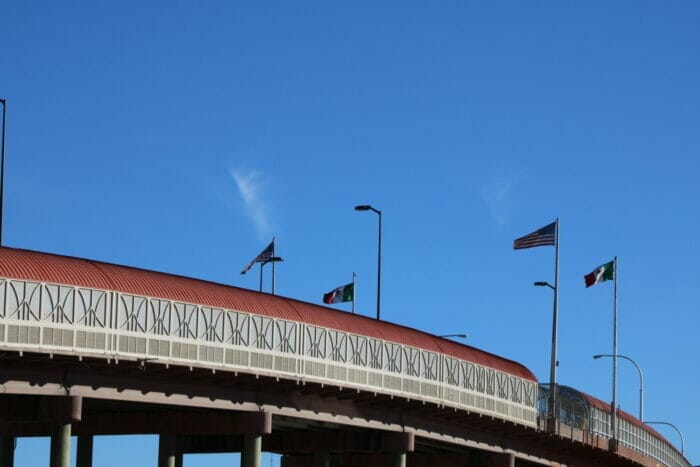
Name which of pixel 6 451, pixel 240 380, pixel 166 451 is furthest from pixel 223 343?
pixel 6 451

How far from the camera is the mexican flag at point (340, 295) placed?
99.4m

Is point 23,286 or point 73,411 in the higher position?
point 23,286

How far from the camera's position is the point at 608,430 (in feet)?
325

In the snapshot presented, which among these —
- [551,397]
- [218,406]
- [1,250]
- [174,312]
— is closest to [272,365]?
[218,406]

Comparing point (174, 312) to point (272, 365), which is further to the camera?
point (272, 365)

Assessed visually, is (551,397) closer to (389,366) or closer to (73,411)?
(389,366)

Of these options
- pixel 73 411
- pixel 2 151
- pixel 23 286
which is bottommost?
pixel 73 411

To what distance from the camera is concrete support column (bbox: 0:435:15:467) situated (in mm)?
72688

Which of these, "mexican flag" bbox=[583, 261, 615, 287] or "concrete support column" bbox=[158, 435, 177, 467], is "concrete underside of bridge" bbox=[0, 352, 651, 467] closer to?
"concrete support column" bbox=[158, 435, 177, 467]

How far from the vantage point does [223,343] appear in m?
61.2

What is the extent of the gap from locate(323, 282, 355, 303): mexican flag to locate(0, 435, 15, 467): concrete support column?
29.9 meters

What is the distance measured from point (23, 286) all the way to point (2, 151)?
17099 mm

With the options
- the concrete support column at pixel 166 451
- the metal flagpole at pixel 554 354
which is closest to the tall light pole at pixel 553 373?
the metal flagpole at pixel 554 354

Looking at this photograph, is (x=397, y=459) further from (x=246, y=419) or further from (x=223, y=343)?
(x=223, y=343)
